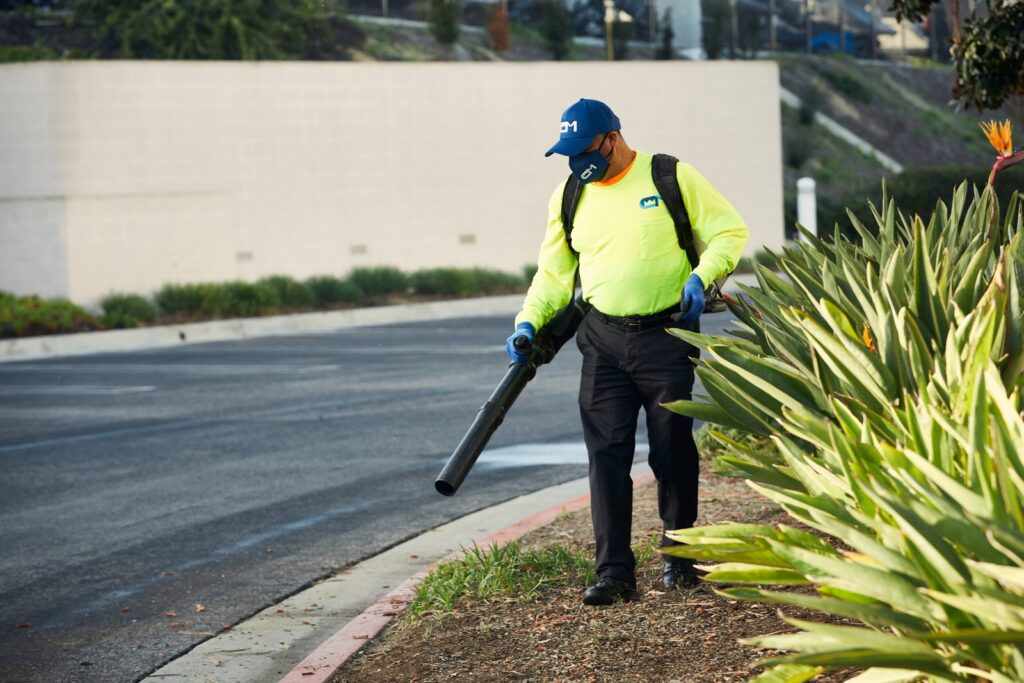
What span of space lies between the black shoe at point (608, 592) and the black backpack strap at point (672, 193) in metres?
1.28

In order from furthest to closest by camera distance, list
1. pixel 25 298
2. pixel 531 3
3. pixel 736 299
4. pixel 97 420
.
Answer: pixel 531 3 → pixel 25 298 → pixel 97 420 → pixel 736 299

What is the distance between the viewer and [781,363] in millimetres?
5023

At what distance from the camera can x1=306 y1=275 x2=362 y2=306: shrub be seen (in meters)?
26.2

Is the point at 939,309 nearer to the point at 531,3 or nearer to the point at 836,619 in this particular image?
the point at 836,619

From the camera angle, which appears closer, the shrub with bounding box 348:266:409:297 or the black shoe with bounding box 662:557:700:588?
the black shoe with bounding box 662:557:700:588

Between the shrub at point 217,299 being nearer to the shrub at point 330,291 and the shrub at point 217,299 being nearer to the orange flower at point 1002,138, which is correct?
the shrub at point 330,291

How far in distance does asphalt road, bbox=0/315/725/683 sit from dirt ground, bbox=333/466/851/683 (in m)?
1.20

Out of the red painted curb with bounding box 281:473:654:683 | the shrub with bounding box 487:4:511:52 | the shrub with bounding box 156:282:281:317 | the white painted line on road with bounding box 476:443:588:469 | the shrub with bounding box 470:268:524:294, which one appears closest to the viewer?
the red painted curb with bounding box 281:473:654:683

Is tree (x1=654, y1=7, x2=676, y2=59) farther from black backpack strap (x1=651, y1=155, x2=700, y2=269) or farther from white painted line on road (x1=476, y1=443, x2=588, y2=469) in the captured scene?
black backpack strap (x1=651, y1=155, x2=700, y2=269)

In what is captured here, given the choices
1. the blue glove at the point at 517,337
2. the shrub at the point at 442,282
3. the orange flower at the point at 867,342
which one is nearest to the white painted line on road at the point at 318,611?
A: the blue glove at the point at 517,337

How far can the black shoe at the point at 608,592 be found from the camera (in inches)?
227

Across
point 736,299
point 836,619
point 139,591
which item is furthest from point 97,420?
point 836,619

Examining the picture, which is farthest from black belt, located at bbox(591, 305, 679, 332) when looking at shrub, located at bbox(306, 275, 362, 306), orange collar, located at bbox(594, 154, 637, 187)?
shrub, located at bbox(306, 275, 362, 306)

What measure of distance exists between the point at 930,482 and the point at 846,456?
8.9 inches
